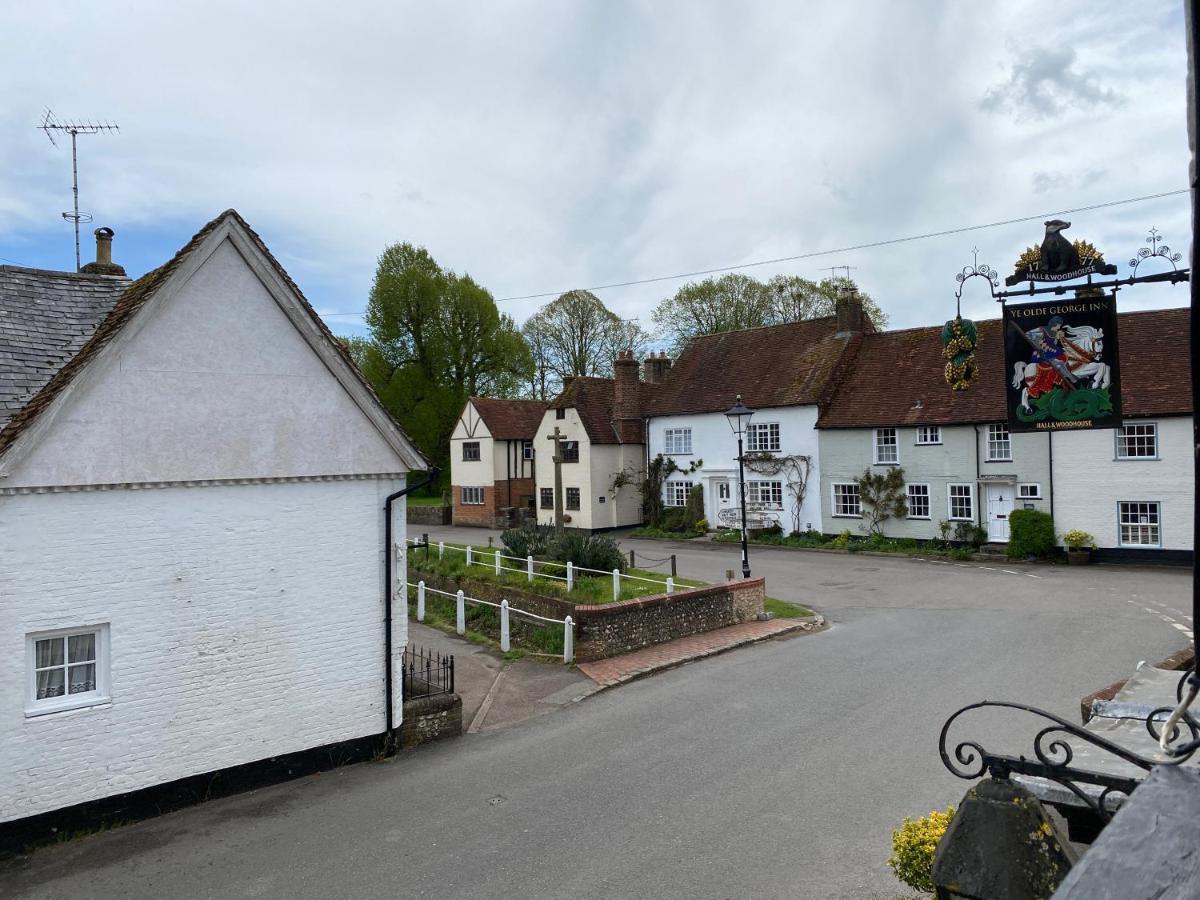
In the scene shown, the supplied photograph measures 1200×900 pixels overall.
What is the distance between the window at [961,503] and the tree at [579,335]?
101ft

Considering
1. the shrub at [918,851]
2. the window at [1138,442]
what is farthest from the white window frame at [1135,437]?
the shrub at [918,851]

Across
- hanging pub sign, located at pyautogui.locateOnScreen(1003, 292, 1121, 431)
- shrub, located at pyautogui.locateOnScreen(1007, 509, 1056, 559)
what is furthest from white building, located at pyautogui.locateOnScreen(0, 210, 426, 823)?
shrub, located at pyautogui.locateOnScreen(1007, 509, 1056, 559)

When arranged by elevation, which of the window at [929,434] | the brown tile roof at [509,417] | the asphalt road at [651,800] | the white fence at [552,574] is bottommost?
the asphalt road at [651,800]

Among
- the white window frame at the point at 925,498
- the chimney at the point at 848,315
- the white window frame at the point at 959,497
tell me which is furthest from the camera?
the chimney at the point at 848,315

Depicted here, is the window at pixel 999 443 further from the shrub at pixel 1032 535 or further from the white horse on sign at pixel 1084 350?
the white horse on sign at pixel 1084 350

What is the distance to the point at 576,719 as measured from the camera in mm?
12641

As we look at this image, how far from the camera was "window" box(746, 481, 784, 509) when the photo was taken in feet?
116

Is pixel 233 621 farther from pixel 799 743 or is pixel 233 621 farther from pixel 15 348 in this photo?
pixel 799 743

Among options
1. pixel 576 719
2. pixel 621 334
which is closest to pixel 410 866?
pixel 576 719

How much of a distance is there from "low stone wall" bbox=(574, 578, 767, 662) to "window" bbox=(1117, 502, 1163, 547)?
1538 centimetres

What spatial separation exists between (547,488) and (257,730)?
104 feet

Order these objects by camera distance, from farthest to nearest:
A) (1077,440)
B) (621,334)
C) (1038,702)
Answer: (621,334), (1077,440), (1038,702)

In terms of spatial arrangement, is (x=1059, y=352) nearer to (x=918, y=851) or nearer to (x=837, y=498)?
(x=918, y=851)

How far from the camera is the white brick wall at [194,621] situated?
850 centimetres
